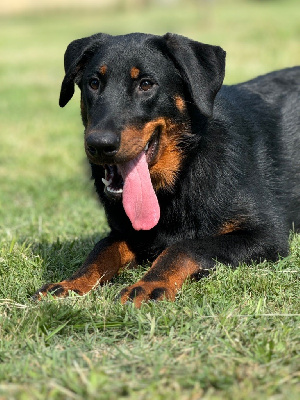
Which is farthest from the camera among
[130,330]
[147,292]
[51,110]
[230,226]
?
[51,110]

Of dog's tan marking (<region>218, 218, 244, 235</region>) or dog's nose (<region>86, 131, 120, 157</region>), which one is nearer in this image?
dog's nose (<region>86, 131, 120, 157</region>)

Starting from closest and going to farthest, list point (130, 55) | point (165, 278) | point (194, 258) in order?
point (165, 278)
point (194, 258)
point (130, 55)

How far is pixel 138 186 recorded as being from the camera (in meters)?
4.02

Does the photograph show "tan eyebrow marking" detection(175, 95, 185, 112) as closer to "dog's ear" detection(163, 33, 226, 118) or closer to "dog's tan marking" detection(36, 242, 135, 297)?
"dog's ear" detection(163, 33, 226, 118)

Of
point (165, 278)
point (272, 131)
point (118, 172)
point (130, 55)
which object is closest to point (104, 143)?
point (118, 172)

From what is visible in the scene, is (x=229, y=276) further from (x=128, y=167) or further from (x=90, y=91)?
(x=90, y=91)

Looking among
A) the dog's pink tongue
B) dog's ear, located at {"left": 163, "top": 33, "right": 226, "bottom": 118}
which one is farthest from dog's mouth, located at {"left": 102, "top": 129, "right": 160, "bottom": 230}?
dog's ear, located at {"left": 163, "top": 33, "right": 226, "bottom": 118}

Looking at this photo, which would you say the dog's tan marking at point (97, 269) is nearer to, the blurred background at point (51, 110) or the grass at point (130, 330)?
the grass at point (130, 330)

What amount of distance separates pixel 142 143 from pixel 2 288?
1.23 m

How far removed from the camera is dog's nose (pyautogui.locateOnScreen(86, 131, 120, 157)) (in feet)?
12.0

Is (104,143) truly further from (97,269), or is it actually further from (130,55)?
(97,269)

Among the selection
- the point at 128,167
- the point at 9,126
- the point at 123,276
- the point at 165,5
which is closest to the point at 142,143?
the point at 128,167

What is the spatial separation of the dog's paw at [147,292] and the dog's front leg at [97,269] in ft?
1.17

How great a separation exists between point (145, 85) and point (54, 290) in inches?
55.3
